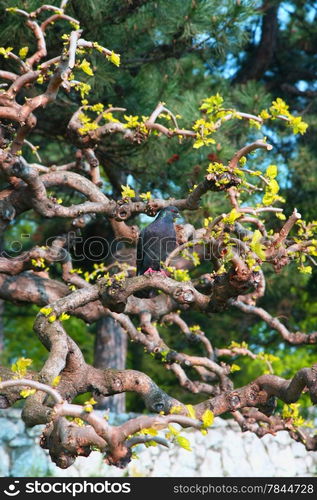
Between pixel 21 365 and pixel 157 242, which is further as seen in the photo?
pixel 157 242

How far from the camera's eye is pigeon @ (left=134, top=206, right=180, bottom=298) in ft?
16.1

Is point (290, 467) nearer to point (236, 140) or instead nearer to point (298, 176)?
point (298, 176)

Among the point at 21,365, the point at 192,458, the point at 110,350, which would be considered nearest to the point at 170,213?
the point at 21,365

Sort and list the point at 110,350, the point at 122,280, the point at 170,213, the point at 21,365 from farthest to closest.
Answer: the point at 110,350
the point at 170,213
the point at 122,280
the point at 21,365

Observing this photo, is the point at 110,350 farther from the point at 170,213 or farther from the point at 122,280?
the point at 122,280

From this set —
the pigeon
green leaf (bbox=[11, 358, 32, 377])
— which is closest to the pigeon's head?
the pigeon

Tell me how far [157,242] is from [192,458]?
4.41m

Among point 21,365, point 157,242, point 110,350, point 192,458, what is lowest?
point 21,365

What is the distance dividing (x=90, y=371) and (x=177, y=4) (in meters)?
3.14

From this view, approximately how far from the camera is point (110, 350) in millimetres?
8570

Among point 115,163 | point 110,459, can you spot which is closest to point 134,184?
point 115,163

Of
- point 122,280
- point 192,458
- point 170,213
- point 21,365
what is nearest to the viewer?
point 21,365

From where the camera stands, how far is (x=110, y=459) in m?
2.66

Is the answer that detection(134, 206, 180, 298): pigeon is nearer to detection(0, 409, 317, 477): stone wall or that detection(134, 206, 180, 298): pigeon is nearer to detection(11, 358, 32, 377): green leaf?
detection(11, 358, 32, 377): green leaf
